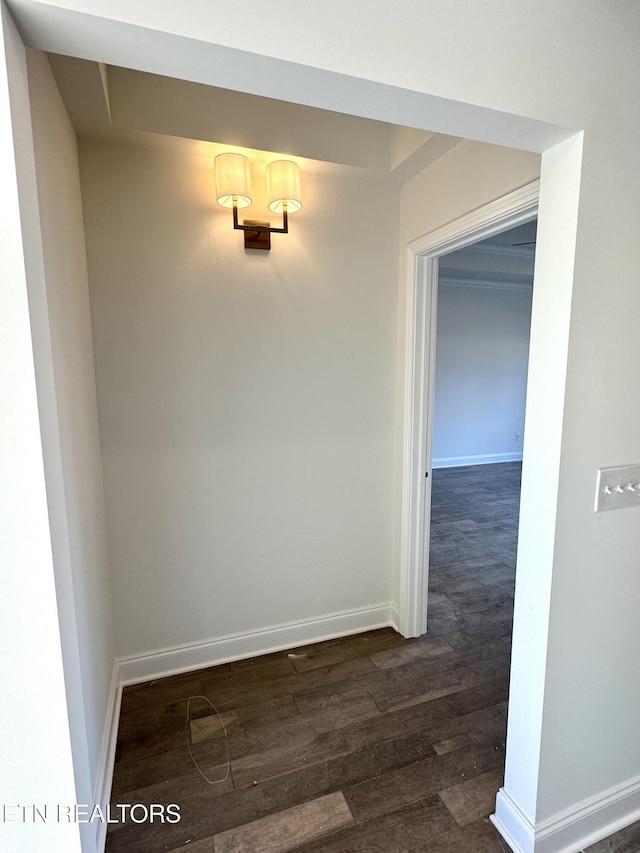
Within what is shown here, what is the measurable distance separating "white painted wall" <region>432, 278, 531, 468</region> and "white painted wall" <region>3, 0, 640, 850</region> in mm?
4975

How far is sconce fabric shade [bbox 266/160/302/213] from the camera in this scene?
182 cm

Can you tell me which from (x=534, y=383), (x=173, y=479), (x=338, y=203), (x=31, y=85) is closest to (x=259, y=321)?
(x=338, y=203)

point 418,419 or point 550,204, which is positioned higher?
point 550,204

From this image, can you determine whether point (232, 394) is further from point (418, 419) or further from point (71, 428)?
point (418, 419)

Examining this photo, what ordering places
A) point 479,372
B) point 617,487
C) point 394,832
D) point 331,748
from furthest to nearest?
point 479,372 → point 331,748 → point 394,832 → point 617,487

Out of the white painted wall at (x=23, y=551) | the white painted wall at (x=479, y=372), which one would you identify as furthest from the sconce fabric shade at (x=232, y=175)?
the white painted wall at (x=479, y=372)

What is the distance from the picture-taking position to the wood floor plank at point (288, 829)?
1.37 metres

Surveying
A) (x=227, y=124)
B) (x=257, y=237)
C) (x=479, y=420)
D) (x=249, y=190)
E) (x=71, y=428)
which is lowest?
(x=479, y=420)

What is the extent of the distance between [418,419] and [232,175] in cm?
144

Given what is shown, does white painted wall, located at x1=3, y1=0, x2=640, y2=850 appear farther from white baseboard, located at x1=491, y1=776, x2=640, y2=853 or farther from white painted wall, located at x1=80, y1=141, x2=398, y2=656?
white painted wall, located at x1=80, y1=141, x2=398, y2=656

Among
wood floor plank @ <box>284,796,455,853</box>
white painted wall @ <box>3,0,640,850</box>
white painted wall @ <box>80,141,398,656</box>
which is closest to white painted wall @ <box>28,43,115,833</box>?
white painted wall @ <box>80,141,398,656</box>

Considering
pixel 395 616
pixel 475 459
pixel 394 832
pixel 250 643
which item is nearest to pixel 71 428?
pixel 250 643

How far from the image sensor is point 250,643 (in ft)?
7.41

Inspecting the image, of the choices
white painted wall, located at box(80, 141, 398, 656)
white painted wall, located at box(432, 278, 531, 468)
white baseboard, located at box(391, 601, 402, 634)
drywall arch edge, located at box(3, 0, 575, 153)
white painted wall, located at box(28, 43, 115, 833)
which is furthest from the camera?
white painted wall, located at box(432, 278, 531, 468)
